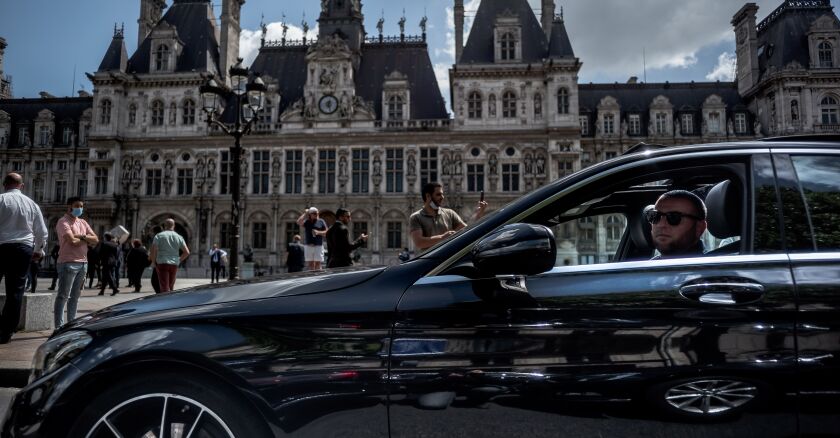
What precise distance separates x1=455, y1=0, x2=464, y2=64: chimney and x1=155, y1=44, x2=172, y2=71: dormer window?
64.6 feet

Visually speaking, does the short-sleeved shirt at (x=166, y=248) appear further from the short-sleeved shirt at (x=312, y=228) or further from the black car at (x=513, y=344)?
the black car at (x=513, y=344)

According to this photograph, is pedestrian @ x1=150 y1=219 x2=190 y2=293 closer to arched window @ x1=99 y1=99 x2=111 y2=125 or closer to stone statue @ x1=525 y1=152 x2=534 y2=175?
stone statue @ x1=525 y1=152 x2=534 y2=175

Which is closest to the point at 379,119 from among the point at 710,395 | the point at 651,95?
A: the point at 651,95

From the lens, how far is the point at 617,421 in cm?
175

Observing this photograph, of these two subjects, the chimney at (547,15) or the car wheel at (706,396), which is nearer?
the car wheel at (706,396)

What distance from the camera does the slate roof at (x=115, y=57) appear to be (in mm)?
35688

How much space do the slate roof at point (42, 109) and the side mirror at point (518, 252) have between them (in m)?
49.0

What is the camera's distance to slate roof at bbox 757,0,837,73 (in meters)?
36.1

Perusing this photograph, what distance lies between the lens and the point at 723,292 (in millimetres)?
1873

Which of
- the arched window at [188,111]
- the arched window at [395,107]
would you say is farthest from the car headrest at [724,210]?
the arched window at [188,111]

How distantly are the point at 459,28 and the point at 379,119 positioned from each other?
886cm

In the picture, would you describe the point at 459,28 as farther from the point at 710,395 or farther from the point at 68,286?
the point at 710,395

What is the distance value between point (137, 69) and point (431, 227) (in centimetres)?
3713

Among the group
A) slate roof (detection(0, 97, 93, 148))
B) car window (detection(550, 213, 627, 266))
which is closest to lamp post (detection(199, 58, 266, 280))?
car window (detection(550, 213, 627, 266))
